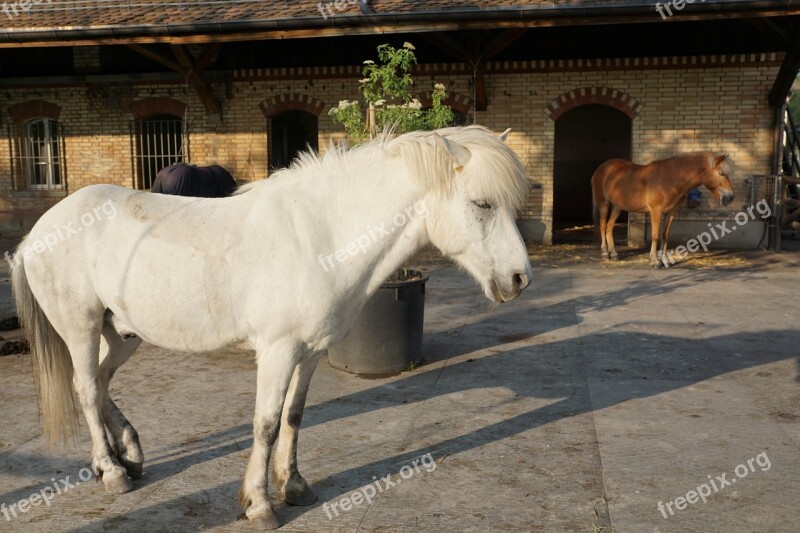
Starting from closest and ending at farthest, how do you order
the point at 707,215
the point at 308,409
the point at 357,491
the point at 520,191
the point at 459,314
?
the point at 520,191
the point at 357,491
the point at 308,409
the point at 459,314
the point at 707,215

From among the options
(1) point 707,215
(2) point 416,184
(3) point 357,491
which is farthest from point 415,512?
(1) point 707,215

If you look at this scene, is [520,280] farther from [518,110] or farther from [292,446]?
[518,110]

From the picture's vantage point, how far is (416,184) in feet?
10.1

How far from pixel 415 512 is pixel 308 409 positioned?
1699 millimetres

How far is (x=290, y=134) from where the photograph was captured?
60.3ft

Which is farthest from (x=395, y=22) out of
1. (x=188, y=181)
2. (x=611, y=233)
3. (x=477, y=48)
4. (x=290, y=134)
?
(x=290, y=134)

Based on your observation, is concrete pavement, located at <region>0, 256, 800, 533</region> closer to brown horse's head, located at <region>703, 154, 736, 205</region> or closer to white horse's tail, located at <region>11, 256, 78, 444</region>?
white horse's tail, located at <region>11, 256, 78, 444</region>

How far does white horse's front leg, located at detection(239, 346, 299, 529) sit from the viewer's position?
308cm

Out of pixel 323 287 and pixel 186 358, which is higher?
pixel 323 287

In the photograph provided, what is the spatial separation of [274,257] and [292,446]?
1.06m

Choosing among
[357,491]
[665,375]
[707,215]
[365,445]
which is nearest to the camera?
[357,491]

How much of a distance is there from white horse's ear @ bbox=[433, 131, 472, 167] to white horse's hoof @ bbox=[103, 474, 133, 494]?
2.45 m

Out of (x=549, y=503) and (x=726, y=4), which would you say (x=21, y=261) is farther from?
(x=726, y=4)

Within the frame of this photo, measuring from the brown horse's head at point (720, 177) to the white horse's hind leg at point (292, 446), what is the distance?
31.8ft
